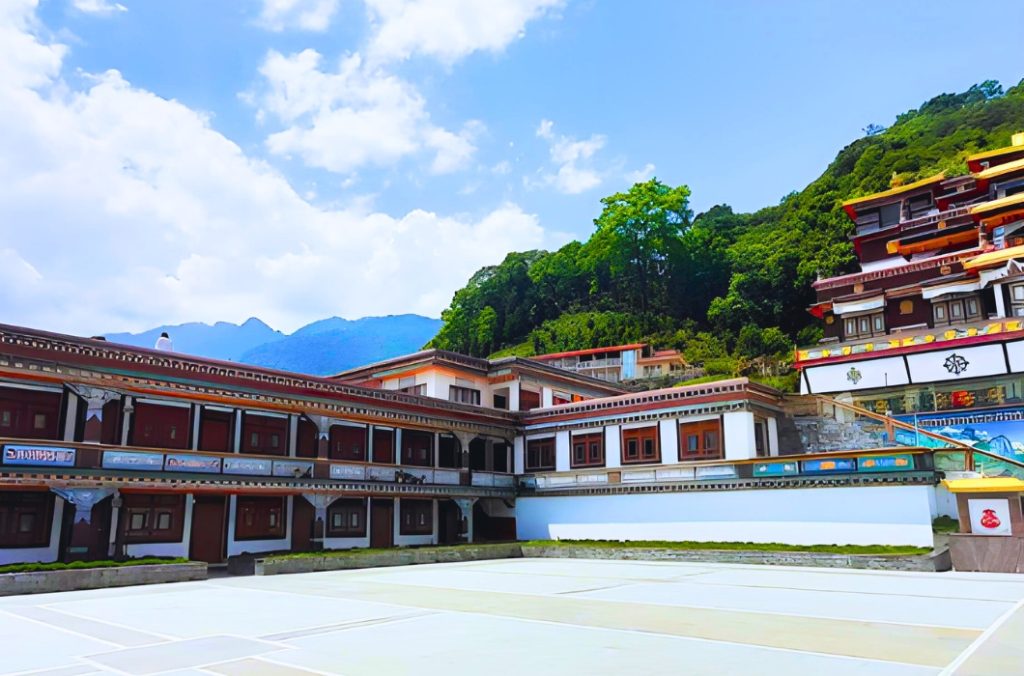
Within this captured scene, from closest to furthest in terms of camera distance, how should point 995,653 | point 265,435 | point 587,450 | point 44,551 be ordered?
point 995,653 < point 44,551 < point 265,435 < point 587,450

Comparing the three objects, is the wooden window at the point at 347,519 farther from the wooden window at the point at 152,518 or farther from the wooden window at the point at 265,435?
the wooden window at the point at 152,518

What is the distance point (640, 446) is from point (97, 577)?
57.0 feet

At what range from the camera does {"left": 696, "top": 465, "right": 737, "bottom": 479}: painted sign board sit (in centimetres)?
2411

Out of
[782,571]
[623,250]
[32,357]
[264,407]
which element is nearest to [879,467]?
[782,571]

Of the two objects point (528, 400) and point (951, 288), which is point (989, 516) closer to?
point (528, 400)

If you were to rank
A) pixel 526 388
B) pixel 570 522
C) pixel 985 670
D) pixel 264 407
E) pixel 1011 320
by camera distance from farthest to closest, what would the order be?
pixel 526 388
pixel 1011 320
pixel 570 522
pixel 264 407
pixel 985 670

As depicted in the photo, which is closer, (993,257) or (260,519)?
(260,519)

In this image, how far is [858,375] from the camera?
34.8 metres

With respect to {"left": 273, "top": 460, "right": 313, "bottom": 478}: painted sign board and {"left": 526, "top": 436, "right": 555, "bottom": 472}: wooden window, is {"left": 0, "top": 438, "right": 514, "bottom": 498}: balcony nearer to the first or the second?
{"left": 273, "top": 460, "right": 313, "bottom": 478}: painted sign board

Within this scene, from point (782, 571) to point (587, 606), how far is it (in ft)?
29.9

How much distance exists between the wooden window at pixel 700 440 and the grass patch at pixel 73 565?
15.9 m

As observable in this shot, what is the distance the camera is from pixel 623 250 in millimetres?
67625

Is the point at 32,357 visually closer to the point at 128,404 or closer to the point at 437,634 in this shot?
the point at 128,404

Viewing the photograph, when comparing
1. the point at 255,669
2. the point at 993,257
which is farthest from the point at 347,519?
the point at 993,257
